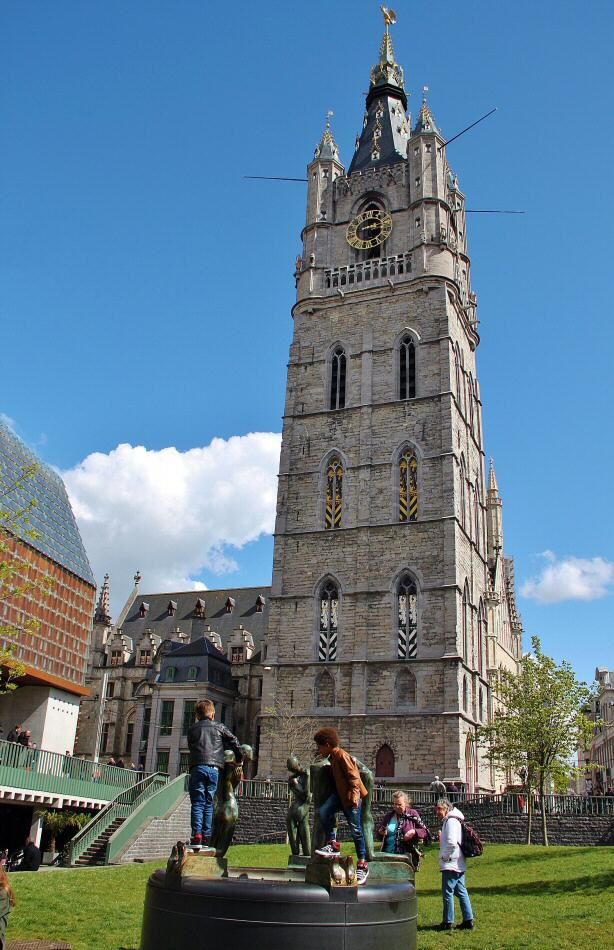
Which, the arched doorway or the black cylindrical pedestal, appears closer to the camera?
the black cylindrical pedestal

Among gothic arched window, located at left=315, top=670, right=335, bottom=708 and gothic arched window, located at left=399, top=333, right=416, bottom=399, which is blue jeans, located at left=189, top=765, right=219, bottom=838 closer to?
gothic arched window, located at left=315, top=670, right=335, bottom=708

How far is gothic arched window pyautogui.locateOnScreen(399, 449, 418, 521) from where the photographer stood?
123ft

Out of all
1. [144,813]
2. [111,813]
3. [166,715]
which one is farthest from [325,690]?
[166,715]

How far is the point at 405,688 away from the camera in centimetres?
3475

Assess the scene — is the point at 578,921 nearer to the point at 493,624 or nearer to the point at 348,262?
the point at 493,624

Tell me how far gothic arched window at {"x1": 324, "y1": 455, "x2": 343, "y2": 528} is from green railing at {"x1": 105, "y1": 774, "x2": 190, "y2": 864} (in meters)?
14.3

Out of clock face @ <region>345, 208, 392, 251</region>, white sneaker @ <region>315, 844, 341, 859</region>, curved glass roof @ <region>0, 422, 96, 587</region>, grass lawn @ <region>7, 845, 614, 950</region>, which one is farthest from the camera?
clock face @ <region>345, 208, 392, 251</region>

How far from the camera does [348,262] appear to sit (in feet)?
147

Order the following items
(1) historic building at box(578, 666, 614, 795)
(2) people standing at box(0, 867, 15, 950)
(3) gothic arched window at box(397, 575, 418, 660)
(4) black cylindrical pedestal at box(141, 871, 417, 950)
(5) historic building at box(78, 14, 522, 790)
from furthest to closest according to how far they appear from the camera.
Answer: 1. (1) historic building at box(578, 666, 614, 795)
2. (3) gothic arched window at box(397, 575, 418, 660)
3. (5) historic building at box(78, 14, 522, 790)
4. (2) people standing at box(0, 867, 15, 950)
5. (4) black cylindrical pedestal at box(141, 871, 417, 950)

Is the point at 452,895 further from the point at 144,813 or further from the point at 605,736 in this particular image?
the point at 605,736

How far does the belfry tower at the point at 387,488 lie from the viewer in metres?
34.7

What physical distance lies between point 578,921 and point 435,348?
3243cm

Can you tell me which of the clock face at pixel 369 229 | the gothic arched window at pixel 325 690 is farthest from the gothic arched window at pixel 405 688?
the clock face at pixel 369 229

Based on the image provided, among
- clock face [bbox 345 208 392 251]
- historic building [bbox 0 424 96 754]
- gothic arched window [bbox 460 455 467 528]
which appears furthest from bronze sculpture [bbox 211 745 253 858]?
clock face [bbox 345 208 392 251]
